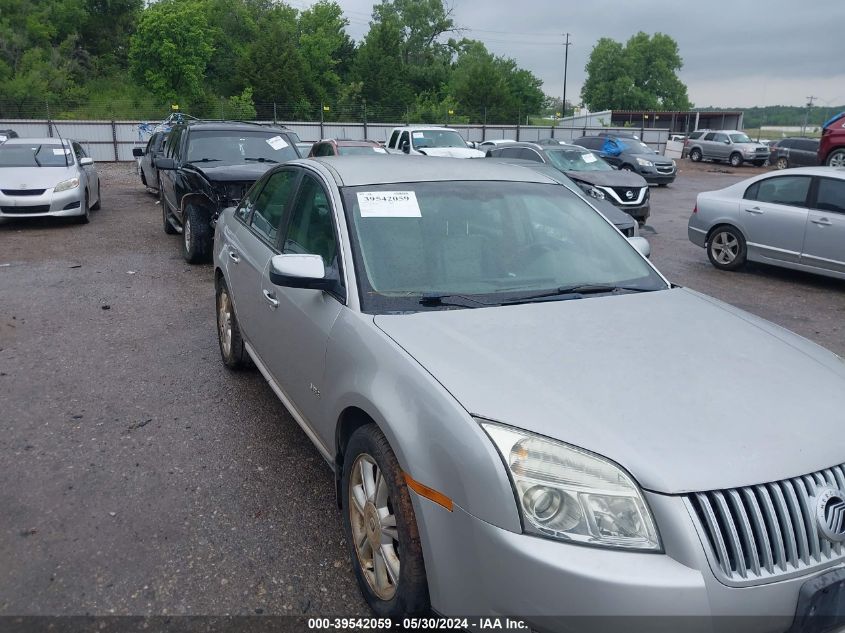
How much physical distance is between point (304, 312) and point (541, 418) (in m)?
1.55

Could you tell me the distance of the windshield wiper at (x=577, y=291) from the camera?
3121 millimetres

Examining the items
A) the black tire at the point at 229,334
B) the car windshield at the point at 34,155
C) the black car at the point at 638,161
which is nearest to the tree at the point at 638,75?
the black car at the point at 638,161

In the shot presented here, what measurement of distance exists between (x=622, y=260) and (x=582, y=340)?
43.0 inches

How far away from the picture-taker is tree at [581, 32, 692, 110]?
104m

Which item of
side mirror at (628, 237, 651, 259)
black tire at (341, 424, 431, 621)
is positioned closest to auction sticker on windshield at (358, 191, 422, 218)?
black tire at (341, 424, 431, 621)

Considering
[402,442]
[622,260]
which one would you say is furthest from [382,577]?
[622,260]

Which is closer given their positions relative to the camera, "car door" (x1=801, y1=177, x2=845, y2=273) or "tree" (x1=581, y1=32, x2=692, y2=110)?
"car door" (x1=801, y1=177, x2=845, y2=273)

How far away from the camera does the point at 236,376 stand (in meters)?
5.32

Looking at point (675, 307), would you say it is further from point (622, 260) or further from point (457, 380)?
point (457, 380)

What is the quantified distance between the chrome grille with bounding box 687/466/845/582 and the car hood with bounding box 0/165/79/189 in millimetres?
12477

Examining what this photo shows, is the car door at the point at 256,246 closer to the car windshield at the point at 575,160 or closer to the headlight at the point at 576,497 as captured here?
the headlight at the point at 576,497

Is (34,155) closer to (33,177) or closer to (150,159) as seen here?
(33,177)

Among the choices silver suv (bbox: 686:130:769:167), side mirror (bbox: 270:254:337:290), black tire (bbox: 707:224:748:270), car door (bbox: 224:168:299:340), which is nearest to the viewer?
side mirror (bbox: 270:254:337:290)

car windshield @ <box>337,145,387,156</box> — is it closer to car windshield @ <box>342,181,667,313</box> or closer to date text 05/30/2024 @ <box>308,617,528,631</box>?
car windshield @ <box>342,181,667,313</box>
